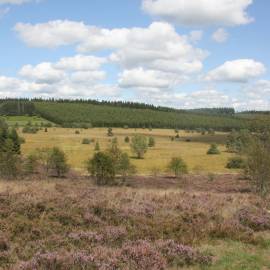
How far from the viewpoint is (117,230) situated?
13102 millimetres

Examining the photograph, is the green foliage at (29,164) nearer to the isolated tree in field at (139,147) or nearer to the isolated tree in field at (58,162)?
the isolated tree in field at (58,162)

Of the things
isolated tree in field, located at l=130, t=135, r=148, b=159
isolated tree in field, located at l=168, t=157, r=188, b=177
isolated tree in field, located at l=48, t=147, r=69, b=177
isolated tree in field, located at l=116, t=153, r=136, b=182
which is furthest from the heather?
isolated tree in field, located at l=130, t=135, r=148, b=159

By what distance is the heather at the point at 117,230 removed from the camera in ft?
35.3

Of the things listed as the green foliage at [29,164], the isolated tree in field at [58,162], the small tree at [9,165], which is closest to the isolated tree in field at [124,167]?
the isolated tree in field at [58,162]

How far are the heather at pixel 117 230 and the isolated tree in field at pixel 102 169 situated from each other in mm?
37876

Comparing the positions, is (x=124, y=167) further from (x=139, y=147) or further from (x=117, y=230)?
(x=117, y=230)

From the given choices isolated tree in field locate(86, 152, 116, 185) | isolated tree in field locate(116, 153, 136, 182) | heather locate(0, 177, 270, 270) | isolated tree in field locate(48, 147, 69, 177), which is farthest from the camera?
isolated tree in field locate(48, 147, 69, 177)

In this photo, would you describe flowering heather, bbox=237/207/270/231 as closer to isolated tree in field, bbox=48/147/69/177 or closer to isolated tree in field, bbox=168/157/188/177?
isolated tree in field, bbox=48/147/69/177

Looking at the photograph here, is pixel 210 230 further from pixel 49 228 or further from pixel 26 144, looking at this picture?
pixel 26 144

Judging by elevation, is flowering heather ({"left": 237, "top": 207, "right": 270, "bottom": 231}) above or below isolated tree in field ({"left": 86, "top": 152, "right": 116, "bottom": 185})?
above

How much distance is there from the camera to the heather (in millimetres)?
10766

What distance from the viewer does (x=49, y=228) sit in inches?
517

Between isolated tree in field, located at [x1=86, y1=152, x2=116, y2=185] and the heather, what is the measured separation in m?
37.9

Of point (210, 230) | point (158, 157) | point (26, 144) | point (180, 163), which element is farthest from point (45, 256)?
point (26, 144)
